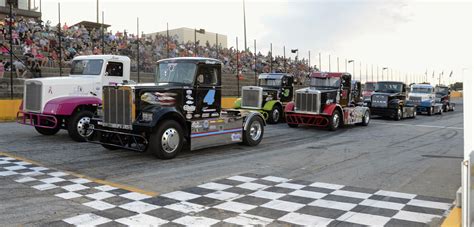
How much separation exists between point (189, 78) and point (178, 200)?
4391mm

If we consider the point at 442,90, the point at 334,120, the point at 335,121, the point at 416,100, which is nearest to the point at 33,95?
the point at 334,120

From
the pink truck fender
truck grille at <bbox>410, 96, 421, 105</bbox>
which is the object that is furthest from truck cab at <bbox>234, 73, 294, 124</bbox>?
truck grille at <bbox>410, 96, 421, 105</bbox>

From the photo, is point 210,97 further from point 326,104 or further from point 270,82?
point 270,82

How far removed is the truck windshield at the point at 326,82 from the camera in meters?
16.3

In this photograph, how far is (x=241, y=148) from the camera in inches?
418

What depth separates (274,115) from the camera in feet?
58.2

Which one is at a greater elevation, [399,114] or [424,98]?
[424,98]

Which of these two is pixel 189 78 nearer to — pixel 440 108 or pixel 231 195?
pixel 231 195

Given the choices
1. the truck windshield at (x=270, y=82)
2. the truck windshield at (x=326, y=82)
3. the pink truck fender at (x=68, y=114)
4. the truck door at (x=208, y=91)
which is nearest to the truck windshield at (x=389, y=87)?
the truck windshield at (x=270, y=82)

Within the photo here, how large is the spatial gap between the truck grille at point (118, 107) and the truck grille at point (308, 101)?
8599 mm

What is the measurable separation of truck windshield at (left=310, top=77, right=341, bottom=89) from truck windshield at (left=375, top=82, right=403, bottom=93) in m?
7.15

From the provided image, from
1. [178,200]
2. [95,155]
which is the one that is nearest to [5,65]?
[95,155]

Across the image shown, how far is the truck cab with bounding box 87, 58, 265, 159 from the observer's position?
8.56 meters

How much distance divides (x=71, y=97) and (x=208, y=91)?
4.01 meters
